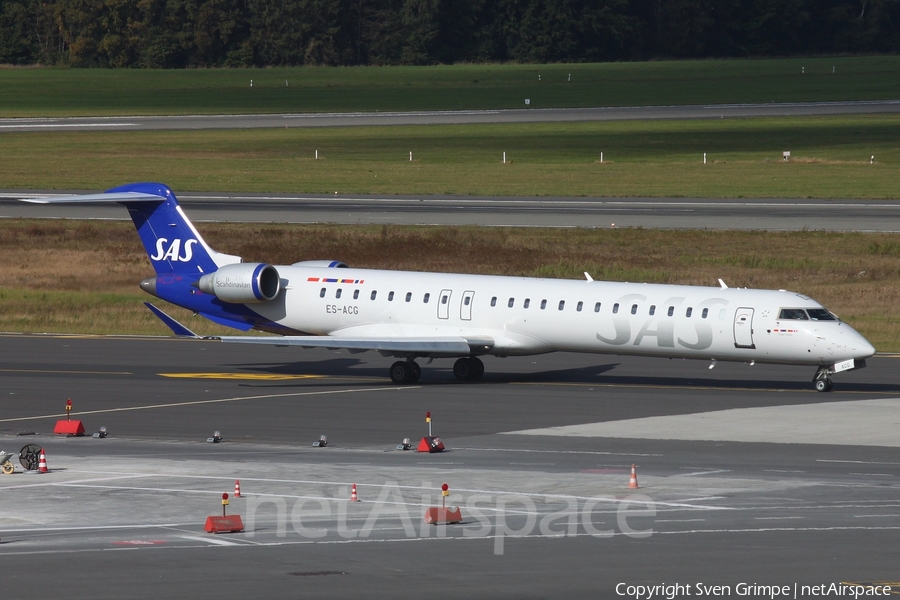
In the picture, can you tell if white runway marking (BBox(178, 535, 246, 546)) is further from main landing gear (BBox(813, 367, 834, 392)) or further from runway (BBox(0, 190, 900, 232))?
runway (BBox(0, 190, 900, 232))

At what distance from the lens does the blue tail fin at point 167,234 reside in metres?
39.7

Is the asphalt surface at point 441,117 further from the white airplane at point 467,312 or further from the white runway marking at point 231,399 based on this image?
the white runway marking at point 231,399

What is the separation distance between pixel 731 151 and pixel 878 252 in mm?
38025

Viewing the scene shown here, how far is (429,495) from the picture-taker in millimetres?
21359

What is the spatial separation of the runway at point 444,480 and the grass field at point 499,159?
39624mm

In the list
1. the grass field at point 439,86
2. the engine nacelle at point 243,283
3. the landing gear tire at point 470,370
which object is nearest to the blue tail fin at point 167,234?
the engine nacelle at point 243,283

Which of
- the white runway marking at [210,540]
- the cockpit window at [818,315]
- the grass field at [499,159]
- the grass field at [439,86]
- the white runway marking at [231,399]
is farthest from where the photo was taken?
the grass field at [439,86]

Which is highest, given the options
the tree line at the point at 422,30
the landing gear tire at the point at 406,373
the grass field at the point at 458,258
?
the tree line at the point at 422,30

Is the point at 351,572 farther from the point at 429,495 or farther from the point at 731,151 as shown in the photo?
the point at 731,151

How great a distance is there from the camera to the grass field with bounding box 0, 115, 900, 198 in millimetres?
78562

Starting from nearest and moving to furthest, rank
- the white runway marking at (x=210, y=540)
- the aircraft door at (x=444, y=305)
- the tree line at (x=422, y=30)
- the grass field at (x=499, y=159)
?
the white runway marking at (x=210, y=540) → the aircraft door at (x=444, y=305) → the grass field at (x=499, y=159) → the tree line at (x=422, y=30)

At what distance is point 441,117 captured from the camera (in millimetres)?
119125

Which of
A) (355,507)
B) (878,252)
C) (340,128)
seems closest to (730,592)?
→ (355,507)

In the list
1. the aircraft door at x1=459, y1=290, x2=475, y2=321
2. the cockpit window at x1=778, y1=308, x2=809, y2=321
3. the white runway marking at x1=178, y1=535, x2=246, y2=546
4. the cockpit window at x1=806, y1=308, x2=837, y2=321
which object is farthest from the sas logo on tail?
the white runway marking at x1=178, y1=535, x2=246, y2=546
